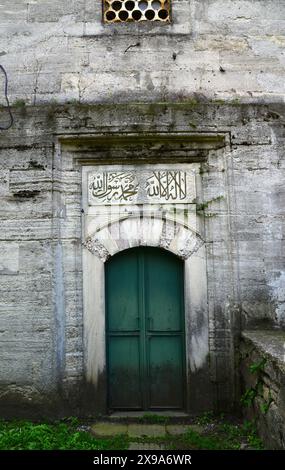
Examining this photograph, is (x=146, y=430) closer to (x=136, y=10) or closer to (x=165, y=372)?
(x=165, y=372)

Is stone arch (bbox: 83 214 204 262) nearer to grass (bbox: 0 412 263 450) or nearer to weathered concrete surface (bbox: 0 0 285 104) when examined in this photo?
weathered concrete surface (bbox: 0 0 285 104)

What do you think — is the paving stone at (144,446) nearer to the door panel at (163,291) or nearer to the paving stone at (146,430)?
the paving stone at (146,430)

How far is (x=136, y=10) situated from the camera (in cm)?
550

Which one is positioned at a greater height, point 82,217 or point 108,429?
point 82,217

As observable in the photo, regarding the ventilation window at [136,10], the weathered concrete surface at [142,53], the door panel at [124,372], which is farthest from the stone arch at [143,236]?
the ventilation window at [136,10]

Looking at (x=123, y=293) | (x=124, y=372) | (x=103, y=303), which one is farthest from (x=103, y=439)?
(x=123, y=293)

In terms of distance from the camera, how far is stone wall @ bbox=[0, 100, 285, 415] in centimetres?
487

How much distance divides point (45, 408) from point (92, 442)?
85 centimetres

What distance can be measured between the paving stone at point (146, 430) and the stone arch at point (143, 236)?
171cm

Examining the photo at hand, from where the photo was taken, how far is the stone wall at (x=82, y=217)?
487 centimetres

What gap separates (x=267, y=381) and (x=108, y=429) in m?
1.70
